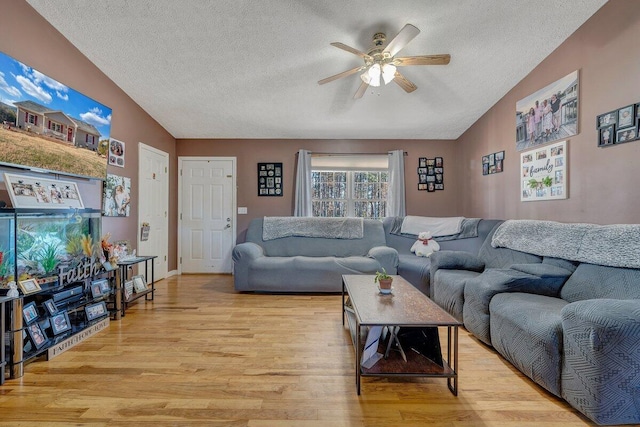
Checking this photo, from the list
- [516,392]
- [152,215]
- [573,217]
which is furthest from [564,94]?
[152,215]

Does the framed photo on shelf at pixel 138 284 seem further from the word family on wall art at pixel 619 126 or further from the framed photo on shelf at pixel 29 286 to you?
the word family on wall art at pixel 619 126

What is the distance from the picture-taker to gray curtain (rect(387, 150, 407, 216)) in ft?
15.9

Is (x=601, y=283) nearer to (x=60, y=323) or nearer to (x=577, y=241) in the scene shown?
(x=577, y=241)

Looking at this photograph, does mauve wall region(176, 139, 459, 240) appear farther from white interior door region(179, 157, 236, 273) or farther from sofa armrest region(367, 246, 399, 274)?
sofa armrest region(367, 246, 399, 274)

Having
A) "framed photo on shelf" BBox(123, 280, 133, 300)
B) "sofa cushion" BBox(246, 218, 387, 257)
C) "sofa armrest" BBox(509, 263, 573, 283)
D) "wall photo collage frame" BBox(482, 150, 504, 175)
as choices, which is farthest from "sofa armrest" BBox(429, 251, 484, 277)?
"framed photo on shelf" BBox(123, 280, 133, 300)

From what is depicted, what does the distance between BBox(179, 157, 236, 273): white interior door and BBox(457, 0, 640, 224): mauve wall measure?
4052 mm

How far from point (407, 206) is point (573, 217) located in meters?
2.39

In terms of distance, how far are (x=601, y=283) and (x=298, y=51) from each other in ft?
10.1

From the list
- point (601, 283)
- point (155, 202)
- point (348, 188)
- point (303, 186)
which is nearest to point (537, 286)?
point (601, 283)

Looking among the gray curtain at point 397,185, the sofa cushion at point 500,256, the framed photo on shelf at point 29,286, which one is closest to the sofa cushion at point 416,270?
the sofa cushion at point 500,256

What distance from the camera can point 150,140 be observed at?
14.0 feet

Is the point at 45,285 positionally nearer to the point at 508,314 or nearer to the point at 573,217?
the point at 508,314

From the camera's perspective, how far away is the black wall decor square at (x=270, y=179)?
4.98 m

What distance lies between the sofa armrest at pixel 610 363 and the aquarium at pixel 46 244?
3.30m
